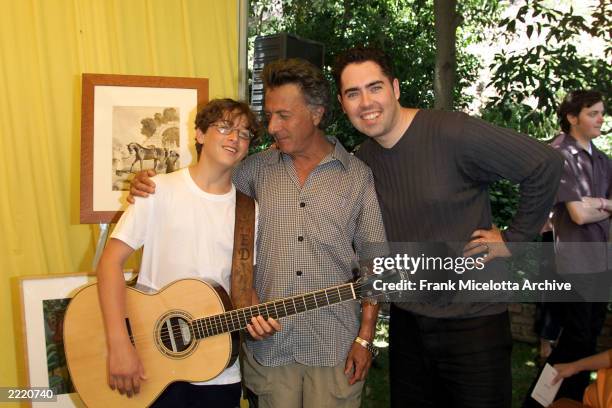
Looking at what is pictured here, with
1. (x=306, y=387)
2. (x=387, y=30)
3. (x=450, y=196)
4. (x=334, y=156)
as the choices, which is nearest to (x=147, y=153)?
(x=334, y=156)

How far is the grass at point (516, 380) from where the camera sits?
3430 mm

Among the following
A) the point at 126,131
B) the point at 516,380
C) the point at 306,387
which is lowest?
the point at 516,380

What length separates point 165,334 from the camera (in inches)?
77.1

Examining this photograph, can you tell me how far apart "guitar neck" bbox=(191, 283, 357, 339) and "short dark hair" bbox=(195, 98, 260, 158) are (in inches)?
25.0

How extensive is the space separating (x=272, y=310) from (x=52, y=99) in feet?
5.38

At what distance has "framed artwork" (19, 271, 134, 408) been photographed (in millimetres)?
2366

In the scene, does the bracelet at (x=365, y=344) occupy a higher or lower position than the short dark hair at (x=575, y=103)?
lower

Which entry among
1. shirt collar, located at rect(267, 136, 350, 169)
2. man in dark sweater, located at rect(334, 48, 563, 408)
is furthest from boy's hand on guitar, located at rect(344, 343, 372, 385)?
shirt collar, located at rect(267, 136, 350, 169)

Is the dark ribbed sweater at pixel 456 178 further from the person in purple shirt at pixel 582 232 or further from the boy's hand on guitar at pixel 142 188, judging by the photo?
the person in purple shirt at pixel 582 232

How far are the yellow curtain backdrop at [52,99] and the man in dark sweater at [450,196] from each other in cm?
126

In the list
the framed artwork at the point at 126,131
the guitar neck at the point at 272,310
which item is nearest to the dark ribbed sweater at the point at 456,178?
the guitar neck at the point at 272,310

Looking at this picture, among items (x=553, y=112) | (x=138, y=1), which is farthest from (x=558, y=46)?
(x=138, y=1)

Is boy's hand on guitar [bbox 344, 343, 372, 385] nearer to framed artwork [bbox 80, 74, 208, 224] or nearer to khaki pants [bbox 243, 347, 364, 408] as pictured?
khaki pants [bbox 243, 347, 364, 408]

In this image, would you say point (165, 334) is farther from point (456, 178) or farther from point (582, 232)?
point (582, 232)
